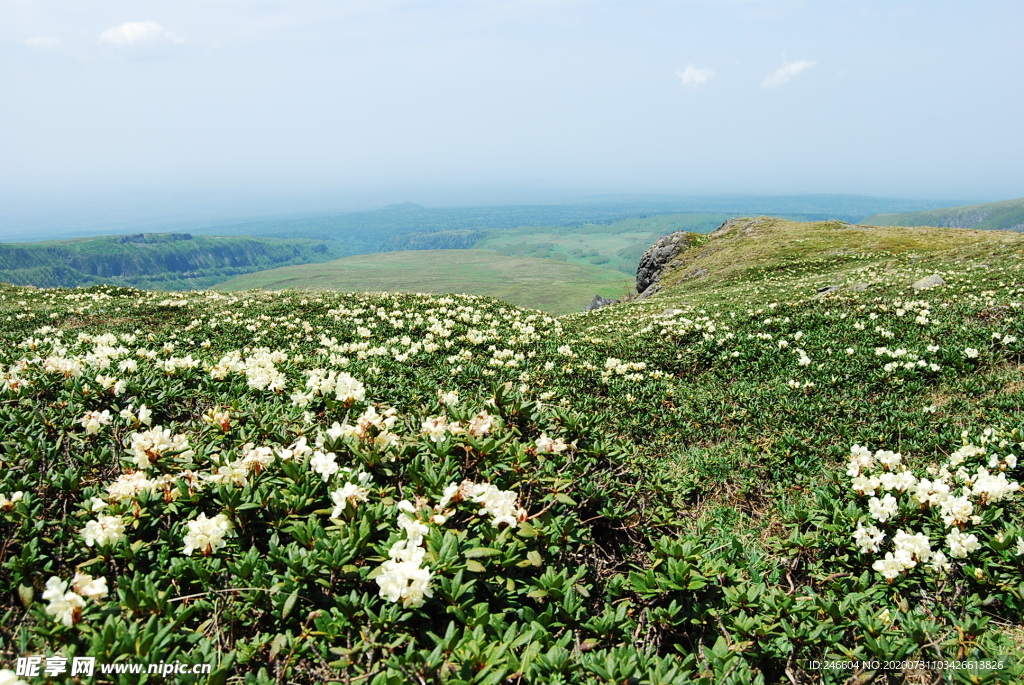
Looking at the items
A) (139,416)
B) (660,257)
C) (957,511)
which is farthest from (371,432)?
(660,257)

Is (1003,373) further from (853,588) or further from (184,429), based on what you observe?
(184,429)

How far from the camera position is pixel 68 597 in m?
2.73

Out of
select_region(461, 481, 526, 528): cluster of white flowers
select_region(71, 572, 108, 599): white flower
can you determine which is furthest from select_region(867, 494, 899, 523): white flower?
select_region(71, 572, 108, 599): white flower

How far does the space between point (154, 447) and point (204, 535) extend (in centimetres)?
119

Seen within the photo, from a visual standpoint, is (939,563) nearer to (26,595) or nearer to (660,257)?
(26,595)

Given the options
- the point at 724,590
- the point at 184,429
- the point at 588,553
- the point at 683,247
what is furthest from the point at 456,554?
the point at 683,247

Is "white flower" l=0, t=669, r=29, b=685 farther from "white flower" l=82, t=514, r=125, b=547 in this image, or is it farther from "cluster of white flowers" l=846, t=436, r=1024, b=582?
"cluster of white flowers" l=846, t=436, r=1024, b=582

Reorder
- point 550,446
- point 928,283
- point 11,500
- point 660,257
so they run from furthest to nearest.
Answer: point 660,257 < point 928,283 < point 550,446 < point 11,500

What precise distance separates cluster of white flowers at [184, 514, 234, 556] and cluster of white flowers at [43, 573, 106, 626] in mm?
502

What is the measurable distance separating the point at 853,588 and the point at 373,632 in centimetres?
427

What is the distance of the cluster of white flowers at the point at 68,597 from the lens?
8.86ft

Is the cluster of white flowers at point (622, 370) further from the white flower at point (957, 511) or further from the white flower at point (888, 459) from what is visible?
the white flower at point (957, 511)

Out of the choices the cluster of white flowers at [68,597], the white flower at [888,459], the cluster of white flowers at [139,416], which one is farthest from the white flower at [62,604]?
the white flower at [888,459]

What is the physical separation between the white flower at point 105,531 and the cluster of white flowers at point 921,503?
6.10 meters
